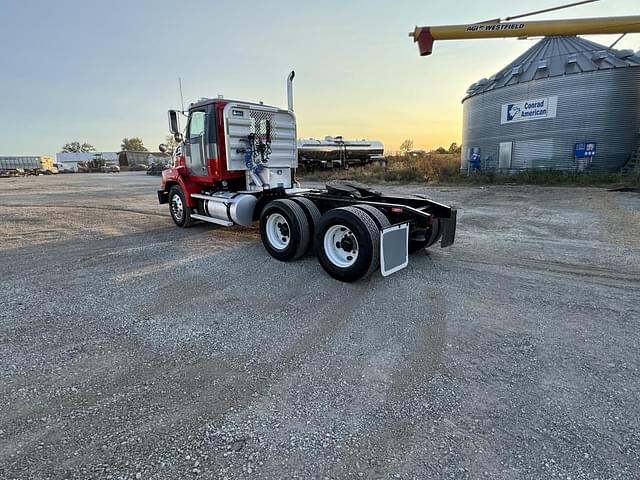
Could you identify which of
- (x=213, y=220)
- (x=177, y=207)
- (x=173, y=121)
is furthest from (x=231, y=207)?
(x=173, y=121)

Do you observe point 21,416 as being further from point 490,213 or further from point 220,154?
point 490,213

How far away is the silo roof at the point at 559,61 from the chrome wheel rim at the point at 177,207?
18.9 meters

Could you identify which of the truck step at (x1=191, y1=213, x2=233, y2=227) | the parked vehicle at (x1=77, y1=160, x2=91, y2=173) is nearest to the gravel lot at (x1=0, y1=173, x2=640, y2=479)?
the truck step at (x1=191, y1=213, x2=233, y2=227)

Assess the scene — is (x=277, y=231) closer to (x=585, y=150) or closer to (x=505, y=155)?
(x=585, y=150)

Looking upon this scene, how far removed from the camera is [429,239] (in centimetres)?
612

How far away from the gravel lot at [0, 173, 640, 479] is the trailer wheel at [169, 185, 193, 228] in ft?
8.97

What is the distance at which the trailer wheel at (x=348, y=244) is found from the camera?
4.76 m

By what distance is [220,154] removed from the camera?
7629 millimetres

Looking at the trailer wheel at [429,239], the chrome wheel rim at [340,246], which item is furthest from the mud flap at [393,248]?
the trailer wheel at [429,239]

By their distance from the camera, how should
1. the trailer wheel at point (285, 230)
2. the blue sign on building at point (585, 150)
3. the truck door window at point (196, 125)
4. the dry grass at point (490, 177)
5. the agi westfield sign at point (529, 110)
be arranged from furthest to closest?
the agi westfield sign at point (529, 110)
the blue sign on building at point (585, 150)
the dry grass at point (490, 177)
the truck door window at point (196, 125)
the trailer wheel at point (285, 230)

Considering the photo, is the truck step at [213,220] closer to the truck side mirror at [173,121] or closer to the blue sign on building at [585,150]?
the truck side mirror at [173,121]

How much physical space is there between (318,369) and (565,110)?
2109 centimetres

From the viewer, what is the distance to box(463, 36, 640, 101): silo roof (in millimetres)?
18172

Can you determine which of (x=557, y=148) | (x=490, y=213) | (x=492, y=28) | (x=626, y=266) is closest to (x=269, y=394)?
(x=626, y=266)
